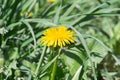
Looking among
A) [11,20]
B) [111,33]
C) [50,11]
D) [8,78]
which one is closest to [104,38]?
[111,33]

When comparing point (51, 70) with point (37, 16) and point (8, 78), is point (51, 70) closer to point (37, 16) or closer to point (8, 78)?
point (8, 78)

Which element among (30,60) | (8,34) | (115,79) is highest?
(8,34)

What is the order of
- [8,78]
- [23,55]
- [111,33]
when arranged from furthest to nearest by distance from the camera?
[111,33] < [23,55] < [8,78]

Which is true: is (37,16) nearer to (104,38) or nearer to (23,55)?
(23,55)

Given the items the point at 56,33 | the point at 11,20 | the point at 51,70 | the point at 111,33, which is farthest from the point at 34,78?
the point at 111,33

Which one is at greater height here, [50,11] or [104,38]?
[50,11]

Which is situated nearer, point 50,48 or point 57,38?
point 57,38

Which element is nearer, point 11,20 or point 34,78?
point 34,78

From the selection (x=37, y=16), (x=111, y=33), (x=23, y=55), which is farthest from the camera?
(x=111, y=33)
